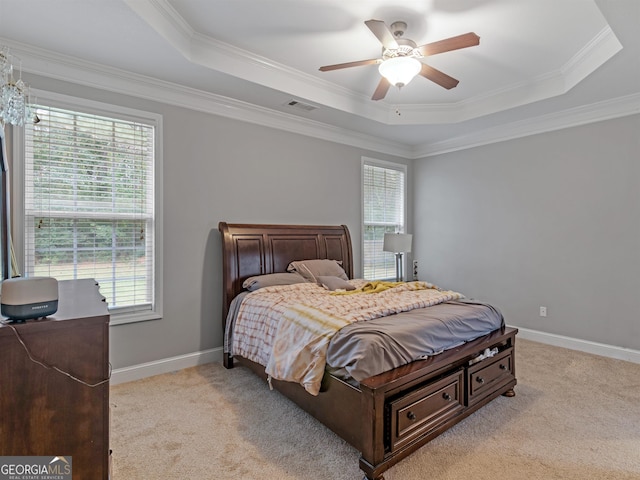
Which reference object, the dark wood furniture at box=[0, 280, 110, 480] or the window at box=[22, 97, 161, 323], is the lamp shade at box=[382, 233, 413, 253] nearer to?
the window at box=[22, 97, 161, 323]

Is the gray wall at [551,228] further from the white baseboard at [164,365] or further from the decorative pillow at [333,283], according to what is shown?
the white baseboard at [164,365]

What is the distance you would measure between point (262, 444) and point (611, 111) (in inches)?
180

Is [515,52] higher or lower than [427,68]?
higher

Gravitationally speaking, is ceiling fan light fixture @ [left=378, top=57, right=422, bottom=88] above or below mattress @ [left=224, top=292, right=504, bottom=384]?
above

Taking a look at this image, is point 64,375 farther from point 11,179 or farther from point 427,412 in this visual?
point 11,179

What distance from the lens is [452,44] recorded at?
A: 7.39 feet

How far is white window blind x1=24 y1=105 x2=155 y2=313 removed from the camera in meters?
2.69

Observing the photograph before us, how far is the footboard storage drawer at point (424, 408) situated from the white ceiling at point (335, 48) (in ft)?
8.31

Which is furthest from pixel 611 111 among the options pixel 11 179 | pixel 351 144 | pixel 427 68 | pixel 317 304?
pixel 11 179

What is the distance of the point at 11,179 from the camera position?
8.36 ft

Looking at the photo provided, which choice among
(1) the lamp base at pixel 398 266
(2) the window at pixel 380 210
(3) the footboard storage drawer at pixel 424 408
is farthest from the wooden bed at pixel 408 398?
(2) the window at pixel 380 210

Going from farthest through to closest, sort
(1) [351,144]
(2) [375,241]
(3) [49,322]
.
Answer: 1. (2) [375,241]
2. (1) [351,144]
3. (3) [49,322]

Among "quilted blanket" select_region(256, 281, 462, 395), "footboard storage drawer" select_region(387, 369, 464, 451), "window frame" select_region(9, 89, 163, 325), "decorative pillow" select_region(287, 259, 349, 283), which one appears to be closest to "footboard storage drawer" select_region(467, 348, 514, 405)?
"footboard storage drawer" select_region(387, 369, 464, 451)

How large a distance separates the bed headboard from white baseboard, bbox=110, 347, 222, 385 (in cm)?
44
